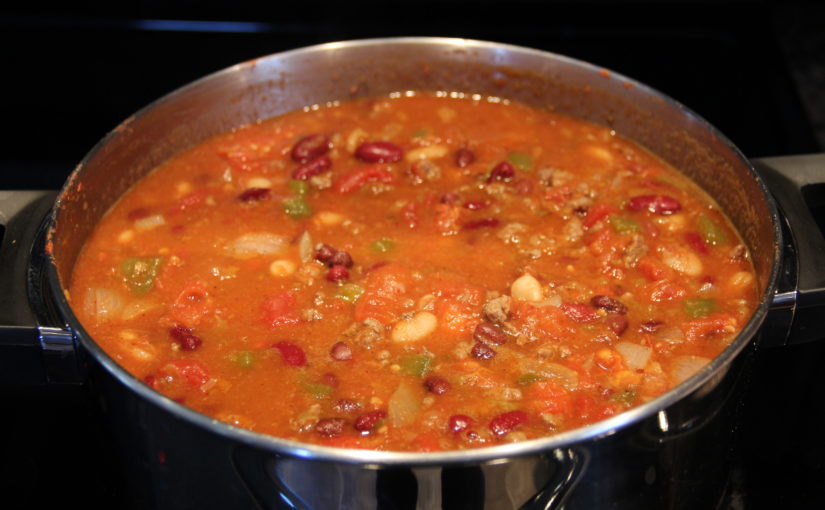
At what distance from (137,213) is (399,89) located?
1.20m

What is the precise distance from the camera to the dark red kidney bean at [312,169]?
11.0 ft

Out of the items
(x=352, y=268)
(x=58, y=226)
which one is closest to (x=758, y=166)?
(x=352, y=268)

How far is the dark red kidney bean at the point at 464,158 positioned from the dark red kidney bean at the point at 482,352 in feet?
3.29

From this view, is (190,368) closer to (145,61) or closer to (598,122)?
(598,122)

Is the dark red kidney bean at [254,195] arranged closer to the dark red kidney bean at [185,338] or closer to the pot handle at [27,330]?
the dark red kidney bean at [185,338]

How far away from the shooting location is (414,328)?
105 inches

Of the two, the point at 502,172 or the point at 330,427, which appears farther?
the point at 502,172

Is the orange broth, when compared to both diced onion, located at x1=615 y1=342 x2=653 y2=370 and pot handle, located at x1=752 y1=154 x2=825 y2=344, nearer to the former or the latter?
diced onion, located at x1=615 y1=342 x2=653 y2=370

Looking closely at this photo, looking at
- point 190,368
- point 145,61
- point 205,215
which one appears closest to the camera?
point 190,368

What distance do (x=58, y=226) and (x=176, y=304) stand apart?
16.1 inches

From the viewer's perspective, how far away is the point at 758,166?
2883mm

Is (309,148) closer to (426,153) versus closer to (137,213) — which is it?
(426,153)

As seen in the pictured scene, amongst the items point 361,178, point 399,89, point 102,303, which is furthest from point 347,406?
point 399,89

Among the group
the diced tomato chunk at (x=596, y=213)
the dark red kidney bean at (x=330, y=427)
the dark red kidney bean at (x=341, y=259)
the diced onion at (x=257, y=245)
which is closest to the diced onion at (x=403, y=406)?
the dark red kidney bean at (x=330, y=427)
